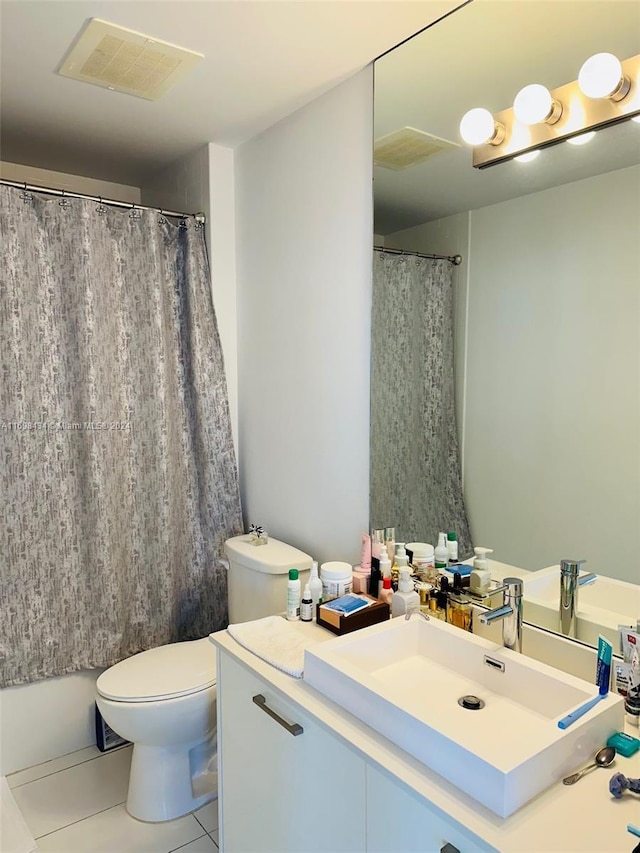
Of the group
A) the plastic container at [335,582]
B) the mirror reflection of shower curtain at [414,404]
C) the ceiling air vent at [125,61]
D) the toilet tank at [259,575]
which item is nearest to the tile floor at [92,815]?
the toilet tank at [259,575]

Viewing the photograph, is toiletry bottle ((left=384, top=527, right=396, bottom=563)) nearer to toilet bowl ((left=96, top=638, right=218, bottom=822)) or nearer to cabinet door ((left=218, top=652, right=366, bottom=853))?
cabinet door ((left=218, top=652, right=366, bottom=853))

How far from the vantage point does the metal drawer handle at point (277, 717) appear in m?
1.25

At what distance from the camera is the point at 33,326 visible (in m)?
2.10

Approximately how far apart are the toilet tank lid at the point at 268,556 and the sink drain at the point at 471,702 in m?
0.80

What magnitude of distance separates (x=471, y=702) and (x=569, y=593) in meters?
0.34

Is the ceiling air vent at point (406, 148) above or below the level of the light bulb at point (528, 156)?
above

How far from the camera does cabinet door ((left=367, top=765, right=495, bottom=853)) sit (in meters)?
0.91

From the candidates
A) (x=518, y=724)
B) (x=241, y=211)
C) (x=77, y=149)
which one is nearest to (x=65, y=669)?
(x=518, y=724)

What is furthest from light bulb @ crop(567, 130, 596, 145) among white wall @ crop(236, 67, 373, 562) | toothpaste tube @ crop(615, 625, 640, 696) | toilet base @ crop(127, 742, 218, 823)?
toilet base @ crop(127, 742, 218, 823)

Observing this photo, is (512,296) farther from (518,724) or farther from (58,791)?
(58,791)

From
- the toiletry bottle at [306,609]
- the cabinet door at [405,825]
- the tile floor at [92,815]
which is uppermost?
the toiletry bottle at [306,609]

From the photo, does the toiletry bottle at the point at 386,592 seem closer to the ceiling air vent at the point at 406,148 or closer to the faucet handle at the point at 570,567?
the faucet handle at the point at 570,567

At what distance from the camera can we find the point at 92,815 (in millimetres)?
1944

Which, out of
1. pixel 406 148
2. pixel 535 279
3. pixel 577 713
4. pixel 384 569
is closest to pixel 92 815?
pixel 384 569
